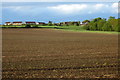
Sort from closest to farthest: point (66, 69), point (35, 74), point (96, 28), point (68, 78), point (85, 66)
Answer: point (68, 78) → point (35, 74) → point (66, 69) → point (85, 66) → point (96, 28)

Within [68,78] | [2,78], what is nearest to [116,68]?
[68,78]

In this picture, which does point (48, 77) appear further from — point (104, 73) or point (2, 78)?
point (104, 73)

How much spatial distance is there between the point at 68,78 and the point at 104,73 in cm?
200

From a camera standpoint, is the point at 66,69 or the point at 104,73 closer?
the point at 104,73

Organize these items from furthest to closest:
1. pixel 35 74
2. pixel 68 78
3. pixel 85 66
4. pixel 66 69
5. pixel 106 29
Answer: pixel 106 29, pixel 85 66, pixel 66 69, pixel 35 74, pixel 68 78

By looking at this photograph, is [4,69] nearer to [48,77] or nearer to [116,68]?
[48,77]

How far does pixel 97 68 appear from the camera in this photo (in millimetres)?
11133

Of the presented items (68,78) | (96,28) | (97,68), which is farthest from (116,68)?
(96,28)

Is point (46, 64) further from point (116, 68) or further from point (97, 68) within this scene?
point (116, 68)

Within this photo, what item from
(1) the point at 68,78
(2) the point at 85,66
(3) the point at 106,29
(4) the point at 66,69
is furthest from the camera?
(3) the point at 106,29

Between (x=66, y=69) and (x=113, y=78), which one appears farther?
(x=66, y=69)

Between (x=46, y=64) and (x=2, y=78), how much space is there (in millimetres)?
3464

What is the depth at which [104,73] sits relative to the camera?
32.8 feet

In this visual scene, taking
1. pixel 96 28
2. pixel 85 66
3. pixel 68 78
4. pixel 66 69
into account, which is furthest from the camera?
pixel 96 28
